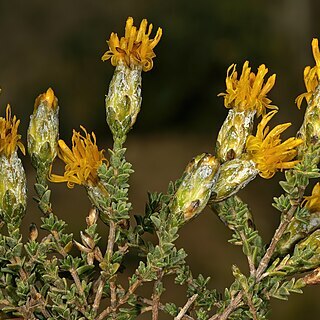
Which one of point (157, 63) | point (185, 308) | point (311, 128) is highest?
point (157, 63)

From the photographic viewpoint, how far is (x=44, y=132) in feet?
1.61

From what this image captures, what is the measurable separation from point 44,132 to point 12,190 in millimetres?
49

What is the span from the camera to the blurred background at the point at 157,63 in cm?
217

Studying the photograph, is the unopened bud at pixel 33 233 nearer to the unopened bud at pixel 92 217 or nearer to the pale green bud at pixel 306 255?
the unopened bud at pixel 92 217

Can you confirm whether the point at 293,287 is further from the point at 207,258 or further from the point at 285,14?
the point at 285,14

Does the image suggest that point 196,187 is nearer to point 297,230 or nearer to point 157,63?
point 297,230

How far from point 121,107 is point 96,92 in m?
1.71

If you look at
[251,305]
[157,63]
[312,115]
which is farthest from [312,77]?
[157,63]

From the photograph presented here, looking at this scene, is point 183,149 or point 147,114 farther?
point 183,149

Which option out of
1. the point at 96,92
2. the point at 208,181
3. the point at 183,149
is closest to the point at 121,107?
the point at 208,181

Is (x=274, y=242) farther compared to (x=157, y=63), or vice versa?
(x=157, y=63)

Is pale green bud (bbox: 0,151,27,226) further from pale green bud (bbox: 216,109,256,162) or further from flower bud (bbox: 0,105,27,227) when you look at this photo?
pale green bud (bbox: 216,109,256,162)

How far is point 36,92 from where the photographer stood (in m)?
2.18

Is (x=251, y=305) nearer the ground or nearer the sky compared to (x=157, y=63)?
nearer the ground
